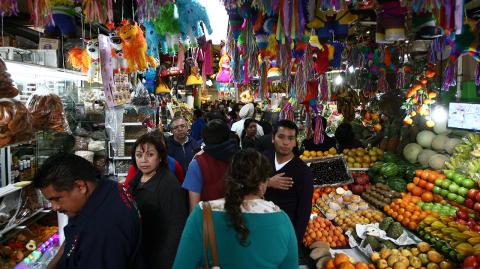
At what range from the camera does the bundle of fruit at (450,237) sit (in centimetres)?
314

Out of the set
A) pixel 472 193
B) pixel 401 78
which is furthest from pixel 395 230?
pixel 401 78

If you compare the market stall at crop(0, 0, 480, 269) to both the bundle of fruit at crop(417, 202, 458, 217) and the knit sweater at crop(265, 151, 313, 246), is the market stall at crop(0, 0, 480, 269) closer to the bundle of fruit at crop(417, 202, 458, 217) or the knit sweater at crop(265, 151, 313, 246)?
the bundle of fruit at crop(417, 202, 458, 217)

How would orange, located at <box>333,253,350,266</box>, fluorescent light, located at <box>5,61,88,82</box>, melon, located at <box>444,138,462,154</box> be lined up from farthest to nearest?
melon, located at <box>444,138,462,154</box> < fluorescent light, located at <box>5,61,88,82</box> < orange, located at <box>333,253,350,266</box>

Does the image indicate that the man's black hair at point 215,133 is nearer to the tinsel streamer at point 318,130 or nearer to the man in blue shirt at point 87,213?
the man in blue shirt at point 87,213

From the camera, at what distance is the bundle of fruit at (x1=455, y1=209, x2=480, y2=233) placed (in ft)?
12.0

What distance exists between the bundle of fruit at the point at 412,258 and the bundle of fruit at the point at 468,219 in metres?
0.62

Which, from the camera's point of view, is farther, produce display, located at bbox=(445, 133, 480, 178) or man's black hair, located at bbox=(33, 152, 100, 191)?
produce display, located at bbox=(445, 133, 480, 178)

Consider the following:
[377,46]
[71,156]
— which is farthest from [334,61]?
[71,156]

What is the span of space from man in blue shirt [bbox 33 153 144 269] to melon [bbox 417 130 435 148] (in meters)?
5.04

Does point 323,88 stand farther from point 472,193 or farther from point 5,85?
point 5,85

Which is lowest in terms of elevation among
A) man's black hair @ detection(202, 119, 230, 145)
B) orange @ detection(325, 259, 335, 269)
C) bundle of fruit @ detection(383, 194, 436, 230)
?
orange @ detection(325, 259, 335, 269)

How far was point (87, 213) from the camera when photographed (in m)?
1.75

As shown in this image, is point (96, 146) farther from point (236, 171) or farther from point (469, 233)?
point (469, 233)

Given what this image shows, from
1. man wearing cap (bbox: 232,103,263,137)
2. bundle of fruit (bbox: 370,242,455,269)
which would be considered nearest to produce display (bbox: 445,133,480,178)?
bundle of fruit (bbox: 370,242,455,269)
